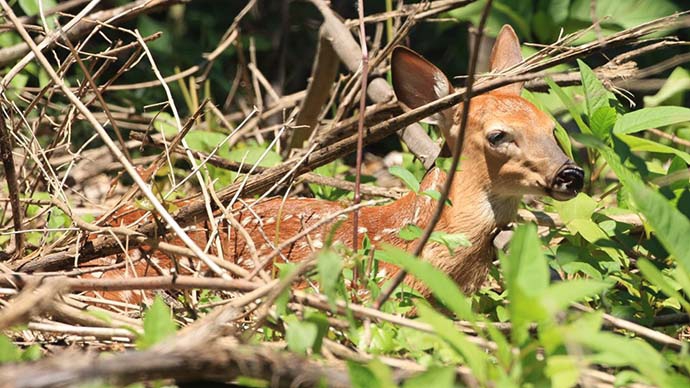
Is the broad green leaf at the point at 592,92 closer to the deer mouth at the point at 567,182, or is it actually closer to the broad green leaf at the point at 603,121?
the broad green leaf at the point at 603,121

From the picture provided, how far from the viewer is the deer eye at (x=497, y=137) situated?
161 inches

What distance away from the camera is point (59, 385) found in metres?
2.03

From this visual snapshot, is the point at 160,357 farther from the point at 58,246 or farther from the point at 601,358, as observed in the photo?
the point at 58,246

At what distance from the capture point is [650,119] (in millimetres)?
3527

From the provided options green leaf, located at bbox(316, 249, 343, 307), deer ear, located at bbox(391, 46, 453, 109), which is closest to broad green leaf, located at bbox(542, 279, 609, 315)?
green leaf, located at bbox(316, 249, 343, 307)

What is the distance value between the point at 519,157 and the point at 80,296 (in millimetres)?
1628

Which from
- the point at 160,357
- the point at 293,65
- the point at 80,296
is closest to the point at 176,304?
the point at 80,296

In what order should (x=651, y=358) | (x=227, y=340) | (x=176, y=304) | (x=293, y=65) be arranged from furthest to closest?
(x=293, y=65)
(x=176, y=304)
(x=227, y=340)
(x=651, y=358)

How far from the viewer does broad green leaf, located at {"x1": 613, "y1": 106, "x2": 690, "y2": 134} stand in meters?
3.50

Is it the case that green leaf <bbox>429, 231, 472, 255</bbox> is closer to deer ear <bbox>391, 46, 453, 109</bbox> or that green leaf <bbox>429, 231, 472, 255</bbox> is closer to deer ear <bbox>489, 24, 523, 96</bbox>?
deer ear <bbox>391, 46, 453, 109</bbox>

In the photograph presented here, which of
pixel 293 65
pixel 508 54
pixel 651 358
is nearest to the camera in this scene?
pixel 651 358

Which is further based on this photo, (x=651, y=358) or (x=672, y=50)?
(x=672, y=50)

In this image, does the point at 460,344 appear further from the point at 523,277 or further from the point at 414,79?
the point at 414,79

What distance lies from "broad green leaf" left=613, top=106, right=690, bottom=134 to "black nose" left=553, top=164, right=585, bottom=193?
0.33m
